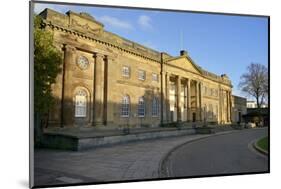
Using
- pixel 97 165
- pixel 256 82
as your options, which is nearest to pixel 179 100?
pixel 256 82

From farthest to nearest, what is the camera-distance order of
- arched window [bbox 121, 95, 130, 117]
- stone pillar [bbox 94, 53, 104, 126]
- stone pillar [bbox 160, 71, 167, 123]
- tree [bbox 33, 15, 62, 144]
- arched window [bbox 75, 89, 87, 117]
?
stone pillar [bbox 160, 71, 167, 123], arched window [bbox 121, 95, 130, 117], stone pillar [bbox 94, 53, 104, 126], arched window [bbox 75, 89, 87, 117], tree [bbox 33, 15, 62, 144]

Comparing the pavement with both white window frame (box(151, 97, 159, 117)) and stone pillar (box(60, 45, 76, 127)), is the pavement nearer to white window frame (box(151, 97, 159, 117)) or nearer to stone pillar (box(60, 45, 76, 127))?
stone pillar (box(60, 45, 76, 127))

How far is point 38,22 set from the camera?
6.30 meters

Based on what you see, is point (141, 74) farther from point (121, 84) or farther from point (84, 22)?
point (84, 22)

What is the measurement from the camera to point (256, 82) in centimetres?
754

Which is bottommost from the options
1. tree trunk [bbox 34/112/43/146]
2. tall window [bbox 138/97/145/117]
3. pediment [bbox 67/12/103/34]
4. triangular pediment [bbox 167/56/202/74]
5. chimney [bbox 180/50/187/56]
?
tree trunk [bbox 34/112/43/146]

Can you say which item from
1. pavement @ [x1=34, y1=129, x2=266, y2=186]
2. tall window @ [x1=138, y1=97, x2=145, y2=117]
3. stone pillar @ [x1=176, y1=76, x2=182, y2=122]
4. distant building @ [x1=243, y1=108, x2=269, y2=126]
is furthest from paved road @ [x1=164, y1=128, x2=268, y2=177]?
tall window @ [x1=138, y1=97, x2=145, y2=117]

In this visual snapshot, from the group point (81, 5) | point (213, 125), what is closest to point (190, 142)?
point (213, 125)

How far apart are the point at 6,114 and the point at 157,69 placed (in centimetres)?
398

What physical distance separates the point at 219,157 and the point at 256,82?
6.80 feet

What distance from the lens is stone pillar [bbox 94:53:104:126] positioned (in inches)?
274

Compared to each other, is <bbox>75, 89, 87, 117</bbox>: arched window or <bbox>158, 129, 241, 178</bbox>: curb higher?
<bbox>75, 89, 87, 117</bbox>: arched window

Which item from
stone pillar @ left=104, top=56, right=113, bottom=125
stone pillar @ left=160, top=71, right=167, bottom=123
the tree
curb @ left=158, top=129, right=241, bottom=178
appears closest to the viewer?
the tree

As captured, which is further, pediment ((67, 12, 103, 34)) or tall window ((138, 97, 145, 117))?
tall window ((138, 97, 145, 117))
